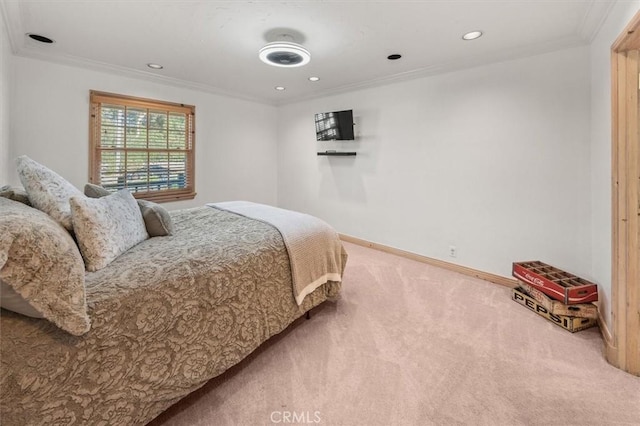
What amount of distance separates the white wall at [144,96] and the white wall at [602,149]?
461 centimetres

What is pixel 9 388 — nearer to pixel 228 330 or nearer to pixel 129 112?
pixel 228 330

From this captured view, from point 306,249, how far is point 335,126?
2.81m

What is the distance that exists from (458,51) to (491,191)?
1.50 meters

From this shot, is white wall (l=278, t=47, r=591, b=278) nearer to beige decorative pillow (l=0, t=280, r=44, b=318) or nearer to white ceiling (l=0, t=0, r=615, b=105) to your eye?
white ceiling (l=0, t=0, r=615, b=105)

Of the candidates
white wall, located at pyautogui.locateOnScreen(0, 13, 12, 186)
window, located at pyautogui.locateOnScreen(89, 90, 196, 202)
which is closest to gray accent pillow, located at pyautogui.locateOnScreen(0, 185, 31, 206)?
white wall, located at pyautogui.locateOnScreen(0, 13, 12, 186)

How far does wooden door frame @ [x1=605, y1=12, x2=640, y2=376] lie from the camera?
1745 mm

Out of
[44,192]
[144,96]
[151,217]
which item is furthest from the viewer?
[144,96]

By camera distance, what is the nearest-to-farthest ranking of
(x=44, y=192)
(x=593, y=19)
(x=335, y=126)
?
(x=44, y=192), (x=593, y=19), (x=335, y=126)

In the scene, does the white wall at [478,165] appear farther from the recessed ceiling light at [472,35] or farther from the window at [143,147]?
the window at [143,147]

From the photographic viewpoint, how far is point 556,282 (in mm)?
2479

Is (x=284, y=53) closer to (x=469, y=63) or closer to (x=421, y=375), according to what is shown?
(x=469, y=63)

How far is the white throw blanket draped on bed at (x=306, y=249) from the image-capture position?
7.02 ft

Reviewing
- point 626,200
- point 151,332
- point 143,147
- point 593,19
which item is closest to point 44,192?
point 151,332

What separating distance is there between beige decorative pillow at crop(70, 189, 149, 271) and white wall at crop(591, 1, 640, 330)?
3.16m
